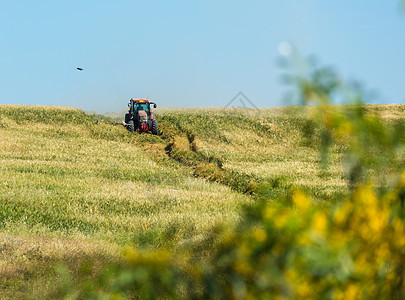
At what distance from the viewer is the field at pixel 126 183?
632 cm

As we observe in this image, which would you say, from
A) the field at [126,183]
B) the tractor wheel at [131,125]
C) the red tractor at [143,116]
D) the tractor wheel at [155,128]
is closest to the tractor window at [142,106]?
the red tractor at [143,116]

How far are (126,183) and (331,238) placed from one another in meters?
17.3

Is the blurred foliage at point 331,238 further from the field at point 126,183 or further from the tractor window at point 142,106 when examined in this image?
the tractor window at point 142,106

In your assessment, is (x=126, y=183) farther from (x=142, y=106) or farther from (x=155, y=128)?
(x=142, y=106)

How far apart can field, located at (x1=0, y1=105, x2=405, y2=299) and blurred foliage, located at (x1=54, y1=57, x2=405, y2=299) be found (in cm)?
8

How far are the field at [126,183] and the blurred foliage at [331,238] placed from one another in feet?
0.26

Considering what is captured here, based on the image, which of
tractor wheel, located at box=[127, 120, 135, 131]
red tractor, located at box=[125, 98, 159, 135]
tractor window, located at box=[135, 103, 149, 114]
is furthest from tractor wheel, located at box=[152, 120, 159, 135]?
tractor wheel, located at box=[127, 120, 135, 131]

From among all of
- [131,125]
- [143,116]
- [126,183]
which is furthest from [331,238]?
[131,125]

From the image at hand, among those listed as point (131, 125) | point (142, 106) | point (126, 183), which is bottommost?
point (126, 183)

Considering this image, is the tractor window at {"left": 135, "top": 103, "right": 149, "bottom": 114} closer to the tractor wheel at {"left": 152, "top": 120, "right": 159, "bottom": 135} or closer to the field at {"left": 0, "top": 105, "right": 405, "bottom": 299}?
the tractor wheel at {"left": 152, "top": 120, "right": 159, "bottom": 135}

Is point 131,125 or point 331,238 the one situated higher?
point 331,238

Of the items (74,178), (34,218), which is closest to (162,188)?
(74,178)

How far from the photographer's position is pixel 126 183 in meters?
18.3

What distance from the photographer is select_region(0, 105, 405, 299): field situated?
6.32 m
